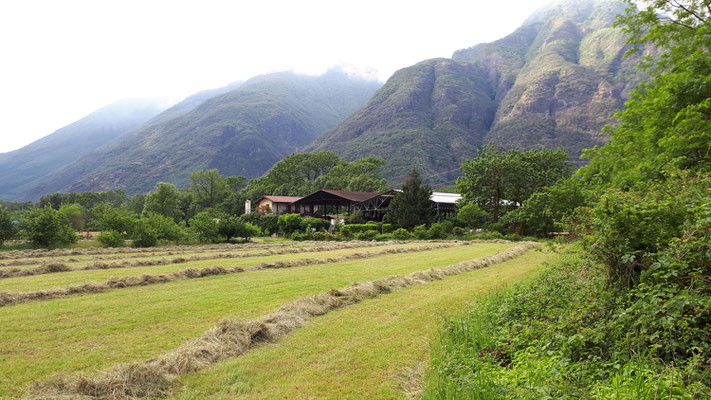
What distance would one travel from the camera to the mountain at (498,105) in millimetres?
112000

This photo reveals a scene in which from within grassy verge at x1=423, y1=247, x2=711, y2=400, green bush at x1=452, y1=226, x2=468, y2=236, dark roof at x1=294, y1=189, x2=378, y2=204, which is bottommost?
green bush at x1=452, y1=226, x2=468, y2=236

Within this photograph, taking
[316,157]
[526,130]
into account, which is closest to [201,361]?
[316,157]

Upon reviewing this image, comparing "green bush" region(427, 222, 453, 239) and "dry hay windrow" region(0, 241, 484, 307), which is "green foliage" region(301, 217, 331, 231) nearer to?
"green bush" region(427, 222, 453, 239)

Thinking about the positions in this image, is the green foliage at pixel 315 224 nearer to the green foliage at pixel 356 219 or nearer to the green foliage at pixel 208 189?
the green foliage at pixel 356 219

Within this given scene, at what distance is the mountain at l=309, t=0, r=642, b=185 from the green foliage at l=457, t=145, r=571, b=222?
57.1m

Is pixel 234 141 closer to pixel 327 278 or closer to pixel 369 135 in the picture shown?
Answer: pixel 369 135

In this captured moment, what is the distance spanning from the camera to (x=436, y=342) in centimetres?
557

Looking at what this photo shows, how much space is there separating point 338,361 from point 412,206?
37622 mm

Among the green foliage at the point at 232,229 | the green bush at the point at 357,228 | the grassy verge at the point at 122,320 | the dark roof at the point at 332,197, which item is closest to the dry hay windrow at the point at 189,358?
the grassy verge at the point at 122,320

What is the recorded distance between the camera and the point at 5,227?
85.5 ft

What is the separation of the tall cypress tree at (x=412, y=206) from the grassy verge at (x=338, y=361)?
1327 inches

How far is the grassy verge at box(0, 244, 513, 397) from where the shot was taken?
526 cm

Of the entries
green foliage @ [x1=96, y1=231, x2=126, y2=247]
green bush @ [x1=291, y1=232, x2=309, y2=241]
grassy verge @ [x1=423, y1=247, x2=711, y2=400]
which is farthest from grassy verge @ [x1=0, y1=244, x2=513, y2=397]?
green bush @ [x1=291, y1=232, x2=309, y2=241]

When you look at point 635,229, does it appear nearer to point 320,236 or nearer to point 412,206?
point 320,236
